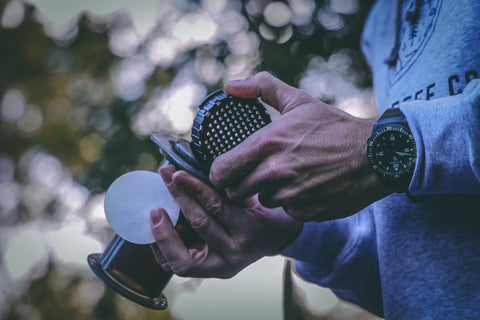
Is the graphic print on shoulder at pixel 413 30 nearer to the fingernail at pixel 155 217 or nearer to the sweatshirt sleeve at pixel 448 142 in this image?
the sweatshirt sleeve at pixel 448 142

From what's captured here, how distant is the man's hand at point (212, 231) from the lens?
32.5 inches

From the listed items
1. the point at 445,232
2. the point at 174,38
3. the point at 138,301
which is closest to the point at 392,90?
the point at 445,232

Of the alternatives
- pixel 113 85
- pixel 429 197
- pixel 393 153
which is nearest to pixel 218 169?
pixel 393 153

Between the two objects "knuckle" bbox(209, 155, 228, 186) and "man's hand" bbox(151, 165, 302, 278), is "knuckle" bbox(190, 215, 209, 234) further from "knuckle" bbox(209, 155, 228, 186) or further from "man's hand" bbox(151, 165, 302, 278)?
"knuckle" bbox(209, 155, 228, 186)

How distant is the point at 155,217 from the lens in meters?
0.83

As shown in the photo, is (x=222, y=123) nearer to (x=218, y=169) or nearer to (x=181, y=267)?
(x=218, y=169)

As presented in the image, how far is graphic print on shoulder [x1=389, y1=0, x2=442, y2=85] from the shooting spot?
0.89 meters

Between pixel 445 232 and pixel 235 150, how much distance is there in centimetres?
50

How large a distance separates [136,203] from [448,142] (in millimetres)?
673

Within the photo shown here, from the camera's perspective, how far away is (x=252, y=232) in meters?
0.88

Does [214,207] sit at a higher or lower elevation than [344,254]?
higher

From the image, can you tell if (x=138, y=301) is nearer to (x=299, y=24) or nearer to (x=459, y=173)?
(x=459, y=173)

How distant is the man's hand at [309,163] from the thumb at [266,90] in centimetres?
2

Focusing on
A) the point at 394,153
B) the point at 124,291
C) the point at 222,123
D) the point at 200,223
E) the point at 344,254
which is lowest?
the point at 344,254
